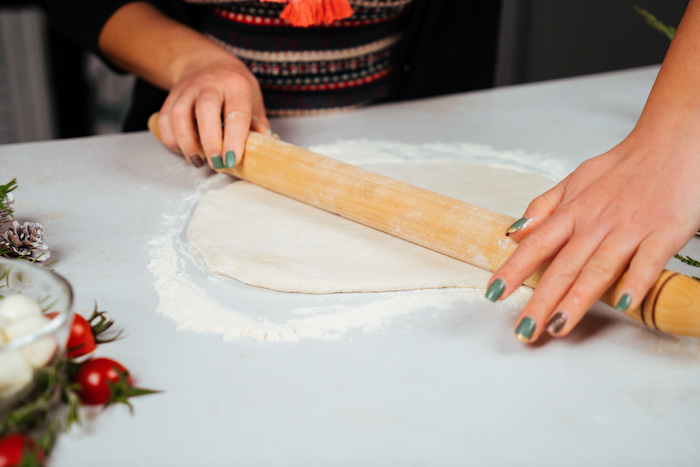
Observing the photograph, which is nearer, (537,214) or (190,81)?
(537,214)

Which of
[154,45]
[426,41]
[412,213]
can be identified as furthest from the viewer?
[426,41]

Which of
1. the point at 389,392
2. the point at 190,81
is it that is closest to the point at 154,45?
the point at 190,81

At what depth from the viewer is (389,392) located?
646 mm

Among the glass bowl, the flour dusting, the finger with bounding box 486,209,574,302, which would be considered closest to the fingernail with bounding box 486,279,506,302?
the finger with bounding box 486,209,574,302

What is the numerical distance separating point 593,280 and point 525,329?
10 cm

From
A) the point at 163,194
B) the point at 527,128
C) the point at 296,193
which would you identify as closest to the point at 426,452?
the point at 296,193

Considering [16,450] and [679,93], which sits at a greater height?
[679,93]

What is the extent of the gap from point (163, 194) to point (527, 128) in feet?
2.99

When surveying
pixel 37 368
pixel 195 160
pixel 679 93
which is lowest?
pixel 195 160

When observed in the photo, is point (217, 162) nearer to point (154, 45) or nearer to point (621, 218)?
point (154, 45)

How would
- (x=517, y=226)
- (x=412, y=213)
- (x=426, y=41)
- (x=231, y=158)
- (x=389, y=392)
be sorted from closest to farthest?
(x=389, y=392) → (x=517, y=226) → (x=412, y=213) → (x=231, y=158) → (x=426, y=41)

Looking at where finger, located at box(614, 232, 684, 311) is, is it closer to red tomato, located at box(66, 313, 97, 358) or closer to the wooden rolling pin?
the wooden rolling pin

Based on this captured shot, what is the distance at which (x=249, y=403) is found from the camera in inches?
24.8

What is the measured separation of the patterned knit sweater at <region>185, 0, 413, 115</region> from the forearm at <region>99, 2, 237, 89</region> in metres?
0.11
